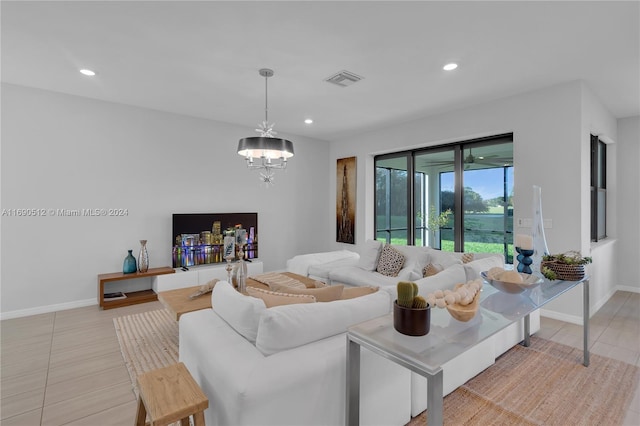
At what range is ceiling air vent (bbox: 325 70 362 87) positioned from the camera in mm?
3312

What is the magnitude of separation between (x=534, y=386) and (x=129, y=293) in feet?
16.0

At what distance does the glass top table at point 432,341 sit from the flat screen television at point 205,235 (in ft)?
11.9

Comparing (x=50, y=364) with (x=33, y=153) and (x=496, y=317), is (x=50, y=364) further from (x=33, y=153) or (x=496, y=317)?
(x=496, y=317)

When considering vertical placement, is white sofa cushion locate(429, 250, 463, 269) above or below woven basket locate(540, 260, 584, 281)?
below

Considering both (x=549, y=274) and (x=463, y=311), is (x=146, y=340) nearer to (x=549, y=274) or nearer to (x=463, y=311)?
(x=463, y=311)

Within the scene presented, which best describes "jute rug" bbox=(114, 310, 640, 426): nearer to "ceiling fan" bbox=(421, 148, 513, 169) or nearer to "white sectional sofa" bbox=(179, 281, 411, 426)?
"white sectional sofa" bbox=(179, 281, 411, 426)

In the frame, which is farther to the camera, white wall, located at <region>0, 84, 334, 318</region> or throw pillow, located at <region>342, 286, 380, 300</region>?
white wall, located at <region>0, 84, 334, 318</region>

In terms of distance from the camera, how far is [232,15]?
2.32m

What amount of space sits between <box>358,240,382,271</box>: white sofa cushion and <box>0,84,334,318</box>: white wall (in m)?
2.43

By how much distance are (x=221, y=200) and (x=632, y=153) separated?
6694 millimetres

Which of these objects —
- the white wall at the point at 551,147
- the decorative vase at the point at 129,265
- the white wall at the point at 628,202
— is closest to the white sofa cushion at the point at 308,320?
the white wall at the point at 551,147

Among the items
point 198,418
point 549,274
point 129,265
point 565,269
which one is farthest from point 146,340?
point 565,269

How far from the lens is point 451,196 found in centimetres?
489

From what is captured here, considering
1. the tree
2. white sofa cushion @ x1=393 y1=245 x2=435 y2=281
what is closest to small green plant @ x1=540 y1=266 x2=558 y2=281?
white sofa cushion @ x1=393 y1=245 x2=435 y2=281
